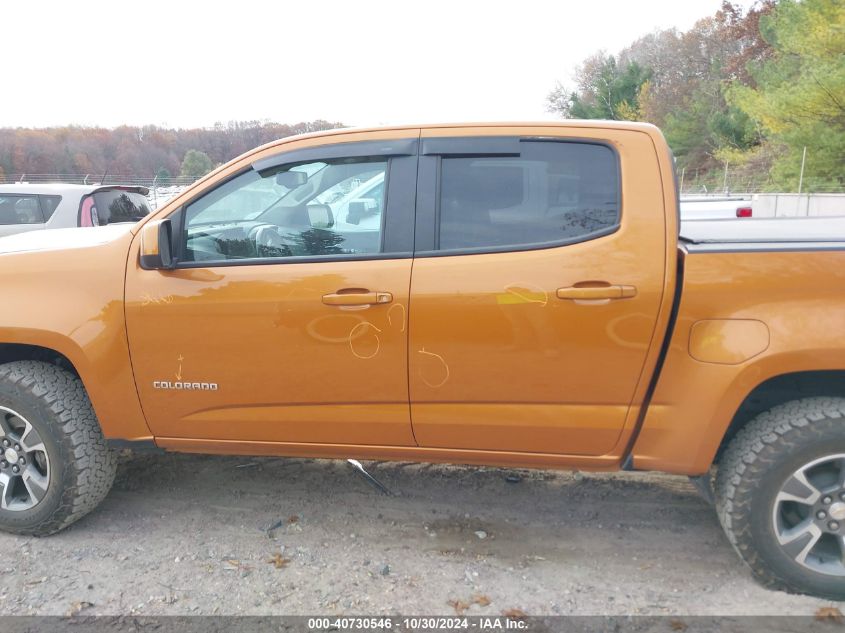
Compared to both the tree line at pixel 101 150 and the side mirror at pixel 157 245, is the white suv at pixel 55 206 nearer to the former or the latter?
the side mirror at pixel 157 245

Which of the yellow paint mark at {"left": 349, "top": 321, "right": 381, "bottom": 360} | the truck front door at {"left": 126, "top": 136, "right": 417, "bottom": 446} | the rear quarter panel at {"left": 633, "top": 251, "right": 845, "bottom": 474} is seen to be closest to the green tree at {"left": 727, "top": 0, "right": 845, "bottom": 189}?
the rear quarter panel at {"left": 633, "top": 251, "right": 845, "bottom": 474}

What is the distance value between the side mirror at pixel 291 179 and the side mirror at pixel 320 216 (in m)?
0.14

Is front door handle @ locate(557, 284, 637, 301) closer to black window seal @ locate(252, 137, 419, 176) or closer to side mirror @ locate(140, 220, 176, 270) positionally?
black window seal @ locate(252, 137, 419, 176)

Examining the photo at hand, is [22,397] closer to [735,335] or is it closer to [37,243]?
[37,243]

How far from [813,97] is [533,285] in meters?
19.5

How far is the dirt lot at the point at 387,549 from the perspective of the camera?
9.45ft

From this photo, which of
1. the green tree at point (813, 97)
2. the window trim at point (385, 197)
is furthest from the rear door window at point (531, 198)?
the green tree at point (813, 97)

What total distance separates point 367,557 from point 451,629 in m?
0.64

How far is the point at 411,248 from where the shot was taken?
9.77ft

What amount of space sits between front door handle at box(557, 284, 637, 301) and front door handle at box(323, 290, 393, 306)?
75 centimetres

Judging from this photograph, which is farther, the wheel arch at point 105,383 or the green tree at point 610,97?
the green tree at point 610,97

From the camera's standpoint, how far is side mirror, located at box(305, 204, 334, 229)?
3109 mm

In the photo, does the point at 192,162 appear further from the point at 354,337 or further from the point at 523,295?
the point at 523,295

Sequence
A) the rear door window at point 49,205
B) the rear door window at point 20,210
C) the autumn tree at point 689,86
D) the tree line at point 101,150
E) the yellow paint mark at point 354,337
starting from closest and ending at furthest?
the yellow paint mark at point 354,337 < the rear door window at point 49,205 < the rear door window at point 20,210 < the tree line at point 101,150 < the autumn tree at point 689,86
